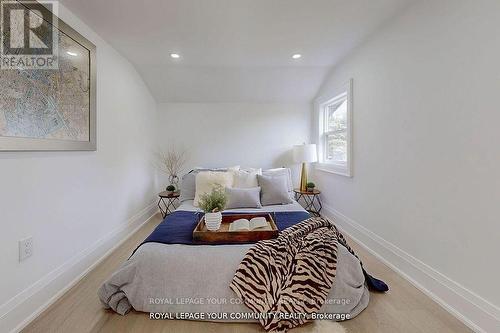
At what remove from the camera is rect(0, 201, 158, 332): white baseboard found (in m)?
1.53

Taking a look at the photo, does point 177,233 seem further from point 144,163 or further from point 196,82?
point 196,82

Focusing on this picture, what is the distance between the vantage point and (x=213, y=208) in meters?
2.03

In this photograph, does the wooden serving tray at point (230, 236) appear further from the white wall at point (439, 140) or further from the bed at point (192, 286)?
the white wall at point (439, 140)

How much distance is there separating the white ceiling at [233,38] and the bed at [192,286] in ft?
6.57

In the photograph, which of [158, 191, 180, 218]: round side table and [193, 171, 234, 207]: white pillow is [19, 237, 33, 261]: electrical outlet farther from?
[158, 191, 180, 218]: round side table

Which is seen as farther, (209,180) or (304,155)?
(304,155)

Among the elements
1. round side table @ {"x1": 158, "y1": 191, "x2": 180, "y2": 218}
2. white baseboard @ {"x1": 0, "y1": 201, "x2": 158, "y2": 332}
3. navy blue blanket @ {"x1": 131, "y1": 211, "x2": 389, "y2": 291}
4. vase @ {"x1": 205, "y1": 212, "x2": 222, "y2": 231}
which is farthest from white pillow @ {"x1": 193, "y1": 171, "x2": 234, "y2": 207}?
vase @ {"x1": 205, "y1": 212, "x2": 222, "y2": 231}

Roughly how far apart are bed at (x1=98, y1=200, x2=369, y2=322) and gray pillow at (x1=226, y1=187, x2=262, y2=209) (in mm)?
1126

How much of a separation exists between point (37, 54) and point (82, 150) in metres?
0.81

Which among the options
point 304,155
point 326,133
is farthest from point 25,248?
point 326,133

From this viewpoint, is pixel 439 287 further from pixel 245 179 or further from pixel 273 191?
pixel 245 179

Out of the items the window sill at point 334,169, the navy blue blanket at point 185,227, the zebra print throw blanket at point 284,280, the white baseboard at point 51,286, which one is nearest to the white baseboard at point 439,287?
the navy blue blanket at point 185,227

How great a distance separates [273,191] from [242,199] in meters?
0.42

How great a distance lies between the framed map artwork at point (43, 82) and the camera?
5.05 feet
